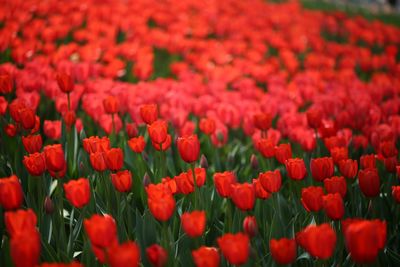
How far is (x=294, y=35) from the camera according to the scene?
270 inches

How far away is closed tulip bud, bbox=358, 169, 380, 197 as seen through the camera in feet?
6.07

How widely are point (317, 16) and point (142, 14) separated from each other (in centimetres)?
376

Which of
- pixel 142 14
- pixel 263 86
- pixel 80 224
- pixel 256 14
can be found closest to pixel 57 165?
pixel 80 224

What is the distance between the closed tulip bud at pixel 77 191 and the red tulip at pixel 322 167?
3.13 ft

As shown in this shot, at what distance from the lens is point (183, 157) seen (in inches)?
76.3

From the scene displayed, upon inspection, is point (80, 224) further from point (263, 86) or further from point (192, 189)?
point (263, 86)

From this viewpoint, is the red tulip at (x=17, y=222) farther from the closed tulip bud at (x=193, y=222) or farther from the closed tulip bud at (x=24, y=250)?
the closed tulip bud at (x=193, y=222)

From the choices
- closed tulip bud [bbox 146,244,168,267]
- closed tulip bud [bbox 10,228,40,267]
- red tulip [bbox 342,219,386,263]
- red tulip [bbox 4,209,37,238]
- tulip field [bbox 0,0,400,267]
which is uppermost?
red tulip [bbox 342,219,386,263]

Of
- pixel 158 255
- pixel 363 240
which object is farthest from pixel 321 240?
pixel 158 255

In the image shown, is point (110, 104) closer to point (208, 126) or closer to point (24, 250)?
point (208, 126)

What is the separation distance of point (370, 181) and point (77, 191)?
44.2 inches

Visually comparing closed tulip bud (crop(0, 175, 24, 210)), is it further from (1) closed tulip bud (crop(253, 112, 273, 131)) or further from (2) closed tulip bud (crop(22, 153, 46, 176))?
(1) closed tulip bud (crop(253, 112, 273, 131))

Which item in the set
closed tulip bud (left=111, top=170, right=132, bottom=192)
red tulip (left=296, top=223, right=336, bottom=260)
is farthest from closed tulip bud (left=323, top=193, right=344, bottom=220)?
closed tulip bud (left=111, top=170, right=132, bottom=192)

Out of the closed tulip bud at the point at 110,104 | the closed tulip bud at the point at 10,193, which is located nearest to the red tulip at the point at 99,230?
the closed tulip bud at the point at 10,193
